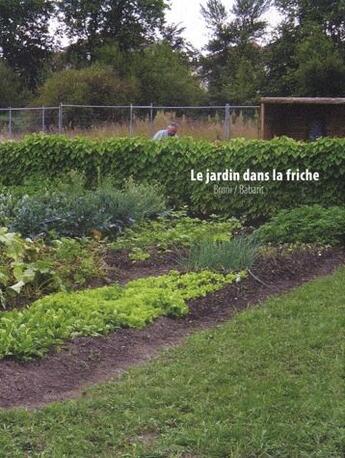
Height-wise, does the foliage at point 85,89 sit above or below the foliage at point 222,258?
above

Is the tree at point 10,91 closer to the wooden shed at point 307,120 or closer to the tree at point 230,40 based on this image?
the tree at point 230,40

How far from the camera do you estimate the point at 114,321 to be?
588cm

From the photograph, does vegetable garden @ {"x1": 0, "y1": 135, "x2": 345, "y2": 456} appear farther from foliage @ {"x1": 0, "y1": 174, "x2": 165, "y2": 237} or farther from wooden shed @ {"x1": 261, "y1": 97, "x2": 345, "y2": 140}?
wooden shed @ {"x1": 261, "y1": 97, "x2": 345, "y2": 140}

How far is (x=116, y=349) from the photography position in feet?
17.9

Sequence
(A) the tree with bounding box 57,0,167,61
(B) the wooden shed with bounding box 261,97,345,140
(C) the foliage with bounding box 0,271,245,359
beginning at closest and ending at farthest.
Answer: (C) the foliage with bounding box 0,271,245,359
(B) the wooden shed with bounding box 261,97,345,140
(A) the tree with bounding box 57,0,167,61

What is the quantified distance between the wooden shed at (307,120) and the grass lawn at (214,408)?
41.0 feet

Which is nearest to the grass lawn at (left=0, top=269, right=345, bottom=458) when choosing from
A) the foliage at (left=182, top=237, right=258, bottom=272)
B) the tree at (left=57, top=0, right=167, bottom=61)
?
the foliage at (left=182, top=237, right=258, bottom=272)

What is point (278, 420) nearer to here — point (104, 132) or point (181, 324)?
point (181, 324)

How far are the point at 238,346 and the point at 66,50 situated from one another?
47.2 meters

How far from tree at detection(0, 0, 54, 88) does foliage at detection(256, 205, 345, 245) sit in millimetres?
41632

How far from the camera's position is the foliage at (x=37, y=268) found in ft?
21.6

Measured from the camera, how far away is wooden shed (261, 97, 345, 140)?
17.8 meters

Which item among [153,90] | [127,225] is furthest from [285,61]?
[127,225]

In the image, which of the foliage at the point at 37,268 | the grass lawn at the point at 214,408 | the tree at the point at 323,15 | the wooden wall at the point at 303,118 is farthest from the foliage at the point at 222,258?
the tree at the point at 323,15
